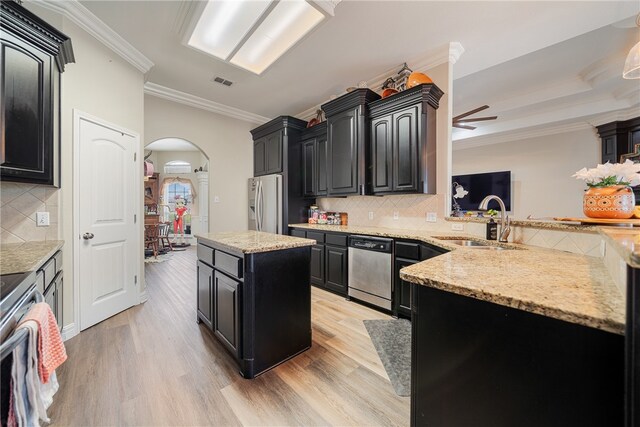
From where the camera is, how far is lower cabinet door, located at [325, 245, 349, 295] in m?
3.12

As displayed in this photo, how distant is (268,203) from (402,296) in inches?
101

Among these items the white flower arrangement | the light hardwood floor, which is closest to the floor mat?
the light hardwood floor

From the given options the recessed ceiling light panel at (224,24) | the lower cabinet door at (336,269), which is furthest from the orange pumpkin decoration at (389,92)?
the lower cabinet door at (336,269)

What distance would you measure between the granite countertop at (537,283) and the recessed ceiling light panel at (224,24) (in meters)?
2.44

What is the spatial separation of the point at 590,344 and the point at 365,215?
3072 mm

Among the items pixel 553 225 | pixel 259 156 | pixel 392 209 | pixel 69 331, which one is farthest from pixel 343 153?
pixel 69 331

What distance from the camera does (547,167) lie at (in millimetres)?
4938

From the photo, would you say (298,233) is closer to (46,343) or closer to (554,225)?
(554,225)

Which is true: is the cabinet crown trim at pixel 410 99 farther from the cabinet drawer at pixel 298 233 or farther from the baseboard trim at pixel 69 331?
the baseboard trim at pixel 69 331

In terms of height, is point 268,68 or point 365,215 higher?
point 268,68

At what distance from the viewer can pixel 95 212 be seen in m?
2.46

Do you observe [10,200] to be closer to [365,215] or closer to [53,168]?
[53,168]

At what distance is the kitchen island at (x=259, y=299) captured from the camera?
1684mm

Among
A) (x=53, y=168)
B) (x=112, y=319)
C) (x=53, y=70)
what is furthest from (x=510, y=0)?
(x=112, y=319)
